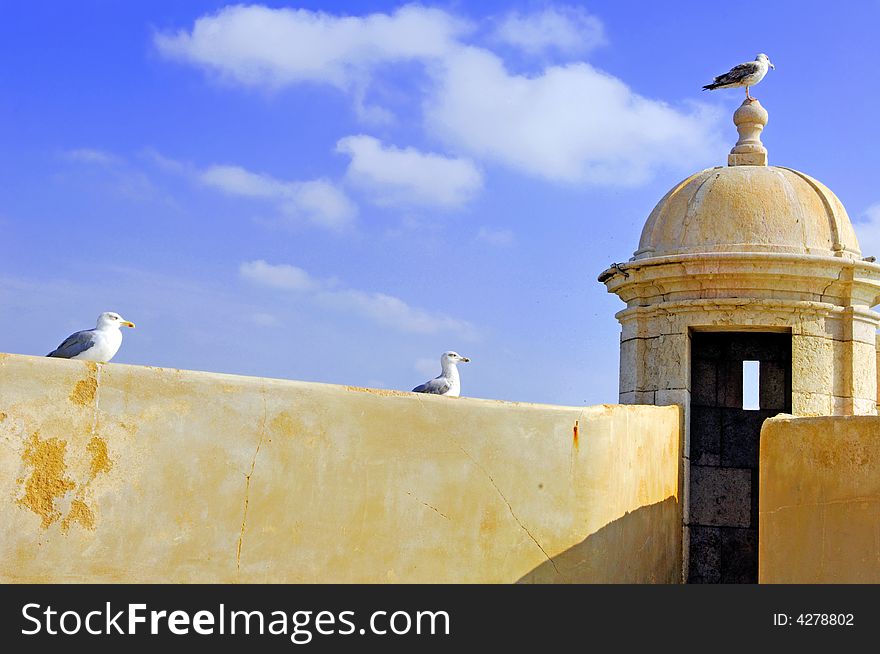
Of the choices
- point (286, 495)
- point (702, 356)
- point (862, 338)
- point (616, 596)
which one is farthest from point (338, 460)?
point (702, 356)

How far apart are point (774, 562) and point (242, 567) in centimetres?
244

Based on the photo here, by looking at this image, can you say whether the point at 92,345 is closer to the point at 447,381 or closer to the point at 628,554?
the point at 447,381

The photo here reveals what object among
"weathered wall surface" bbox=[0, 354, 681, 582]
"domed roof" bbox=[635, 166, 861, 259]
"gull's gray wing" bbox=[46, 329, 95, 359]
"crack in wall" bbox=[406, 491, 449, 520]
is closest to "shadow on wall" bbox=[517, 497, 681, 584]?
"weathered wall surface" bbox=[0, 354, 681, 582]

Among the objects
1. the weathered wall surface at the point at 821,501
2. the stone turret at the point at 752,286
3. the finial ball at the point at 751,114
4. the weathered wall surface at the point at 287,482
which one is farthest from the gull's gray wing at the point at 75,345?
the finial ball at the point at 751,114

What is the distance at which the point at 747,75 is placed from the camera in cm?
836

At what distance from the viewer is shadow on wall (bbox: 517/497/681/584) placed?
544 cm

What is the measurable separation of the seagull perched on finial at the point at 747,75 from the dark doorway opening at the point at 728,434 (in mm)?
2111

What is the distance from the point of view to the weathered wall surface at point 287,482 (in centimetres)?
407

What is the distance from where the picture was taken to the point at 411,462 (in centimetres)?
495

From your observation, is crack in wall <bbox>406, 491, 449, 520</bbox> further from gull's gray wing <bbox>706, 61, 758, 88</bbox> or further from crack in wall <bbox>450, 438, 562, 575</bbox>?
gull's gray wing <bbox>706, 61, 758, 88</bbox>

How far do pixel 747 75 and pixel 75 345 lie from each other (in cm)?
592

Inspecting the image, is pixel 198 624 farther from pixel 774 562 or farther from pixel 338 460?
pixel 774 562

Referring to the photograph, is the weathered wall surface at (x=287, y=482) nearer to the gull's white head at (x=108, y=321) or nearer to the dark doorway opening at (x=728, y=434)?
the gull's white head at (x=108, y=321)

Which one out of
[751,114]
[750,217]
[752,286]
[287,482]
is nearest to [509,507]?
[287,482]
